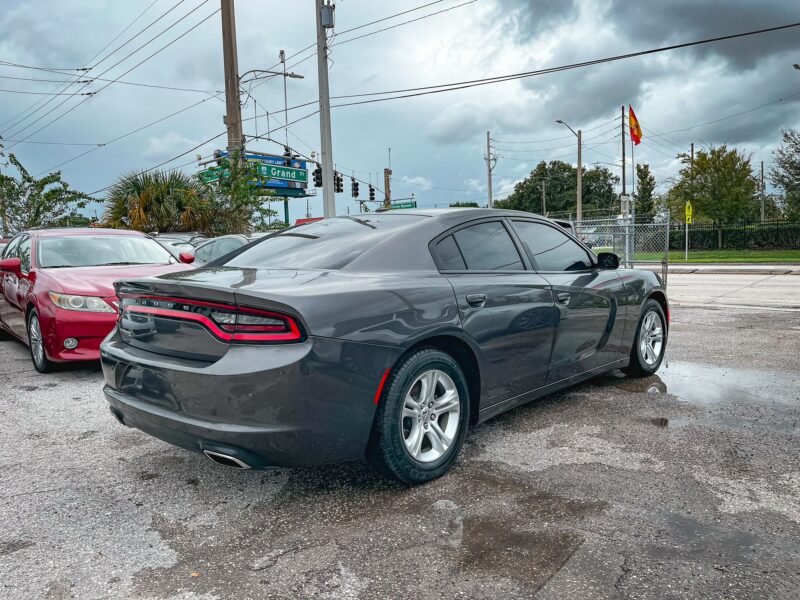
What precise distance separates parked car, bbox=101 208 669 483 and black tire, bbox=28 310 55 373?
310 centimetres

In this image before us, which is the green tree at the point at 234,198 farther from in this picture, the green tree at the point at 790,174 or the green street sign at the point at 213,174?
the green tree at the point at 790,174

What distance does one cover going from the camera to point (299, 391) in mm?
2717

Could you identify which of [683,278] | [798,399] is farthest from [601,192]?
[798,399]

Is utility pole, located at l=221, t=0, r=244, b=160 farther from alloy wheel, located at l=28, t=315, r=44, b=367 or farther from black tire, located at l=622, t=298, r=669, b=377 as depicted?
black tire, located at l=622, t=298, r=669, b=377

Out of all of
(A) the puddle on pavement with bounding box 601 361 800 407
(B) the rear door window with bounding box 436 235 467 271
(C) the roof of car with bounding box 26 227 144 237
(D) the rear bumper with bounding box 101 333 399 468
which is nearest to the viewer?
(D) the rear bumper with bounding box 101 333 399 468

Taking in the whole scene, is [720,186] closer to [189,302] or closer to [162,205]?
[162,205]

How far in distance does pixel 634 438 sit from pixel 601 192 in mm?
94721

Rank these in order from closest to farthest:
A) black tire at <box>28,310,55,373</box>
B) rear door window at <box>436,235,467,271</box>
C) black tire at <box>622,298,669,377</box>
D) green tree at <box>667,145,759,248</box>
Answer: rear door window at <box>436,235,467,271</box> < black tire at <box>622,298,669,377</box> < black tire at <box>28,310,55,373</box> < green tree at <box>667,145,759,248</box>

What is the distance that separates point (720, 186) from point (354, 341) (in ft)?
114

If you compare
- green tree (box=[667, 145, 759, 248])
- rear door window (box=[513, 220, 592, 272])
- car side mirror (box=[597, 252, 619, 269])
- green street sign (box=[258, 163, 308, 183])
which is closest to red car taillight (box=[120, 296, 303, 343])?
rear door window (box=[513, 220, 592, 272])

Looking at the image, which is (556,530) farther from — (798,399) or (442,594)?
(798,399)

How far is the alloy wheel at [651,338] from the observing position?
541 cm

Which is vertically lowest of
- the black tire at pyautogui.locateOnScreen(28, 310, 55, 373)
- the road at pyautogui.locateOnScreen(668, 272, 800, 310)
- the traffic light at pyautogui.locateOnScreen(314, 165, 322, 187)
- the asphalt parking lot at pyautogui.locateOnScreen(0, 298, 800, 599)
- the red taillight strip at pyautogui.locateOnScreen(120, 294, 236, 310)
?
the asphalt parking lot at pyautogui.locateOnScreen(0, 298, 800, 599)

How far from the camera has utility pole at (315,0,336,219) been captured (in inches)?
583
